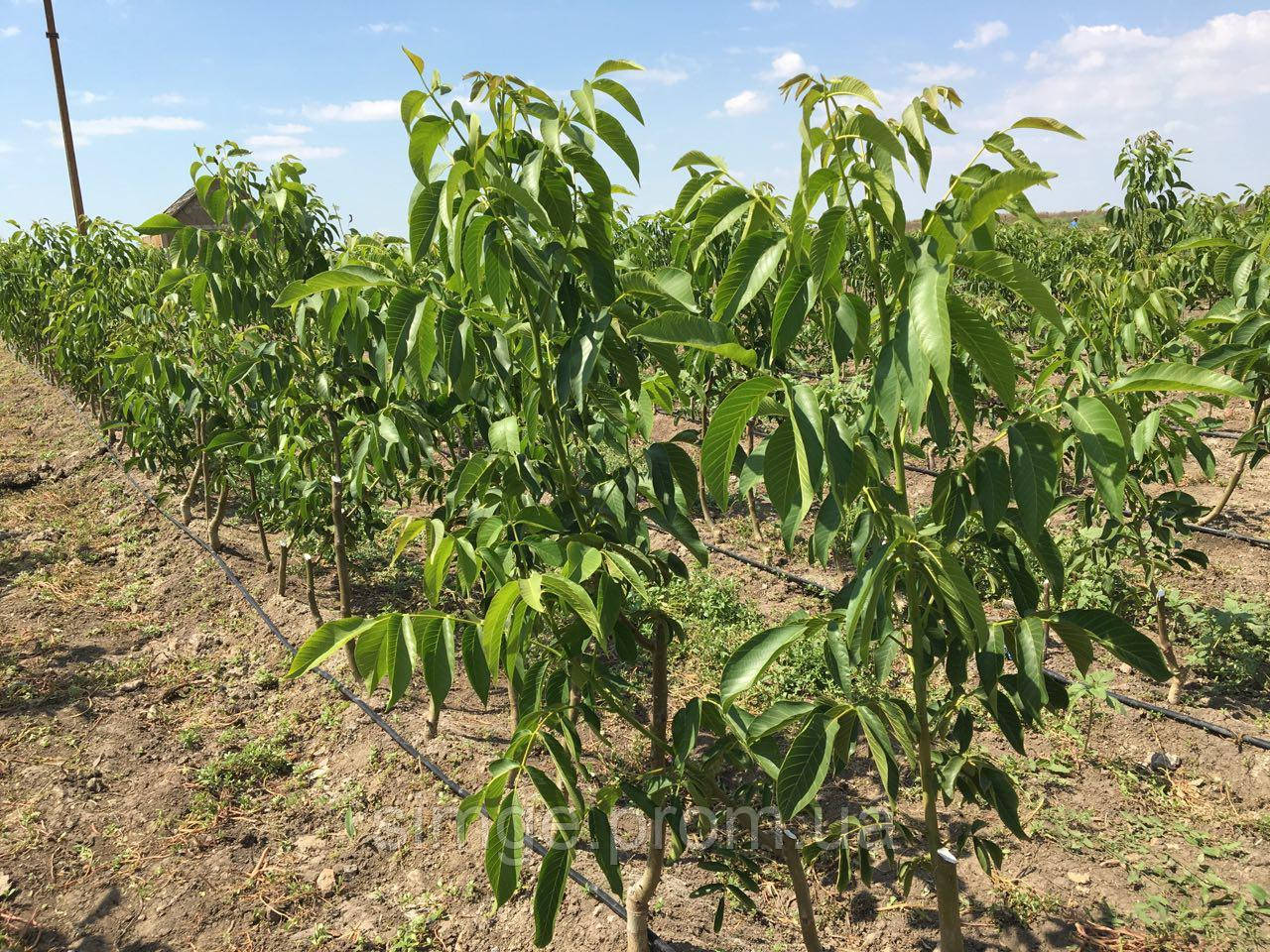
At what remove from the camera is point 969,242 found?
1.41 meters

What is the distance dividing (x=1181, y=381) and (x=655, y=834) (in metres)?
1.48

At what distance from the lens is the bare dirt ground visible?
2693 millimetres

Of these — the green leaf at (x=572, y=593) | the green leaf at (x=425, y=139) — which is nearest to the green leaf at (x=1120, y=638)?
the green leaf at (x=572, y=593)

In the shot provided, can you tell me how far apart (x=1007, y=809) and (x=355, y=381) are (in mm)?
2781

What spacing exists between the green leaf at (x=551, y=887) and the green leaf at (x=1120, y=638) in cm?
97

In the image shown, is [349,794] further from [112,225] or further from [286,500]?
[112,225]

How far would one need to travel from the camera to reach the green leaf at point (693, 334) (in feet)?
4.31

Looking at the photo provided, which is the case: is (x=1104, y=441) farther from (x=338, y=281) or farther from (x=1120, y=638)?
(x=338, y=281)

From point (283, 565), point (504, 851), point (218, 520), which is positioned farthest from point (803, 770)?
point (218, 520)

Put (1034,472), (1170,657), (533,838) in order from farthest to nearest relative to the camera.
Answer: (1170,657) < (533,838) < (1034,472)

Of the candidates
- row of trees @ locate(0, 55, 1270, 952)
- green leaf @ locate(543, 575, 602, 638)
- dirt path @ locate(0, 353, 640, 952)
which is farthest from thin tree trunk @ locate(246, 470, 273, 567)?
green leaf @ locate(543, 575, 602, 638)

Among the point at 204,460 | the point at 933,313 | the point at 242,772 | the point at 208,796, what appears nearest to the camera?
the point at 933,313

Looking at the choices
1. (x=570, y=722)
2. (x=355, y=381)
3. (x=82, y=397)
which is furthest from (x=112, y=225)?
(x=570, y=722)

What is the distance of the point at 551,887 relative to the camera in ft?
5.05
